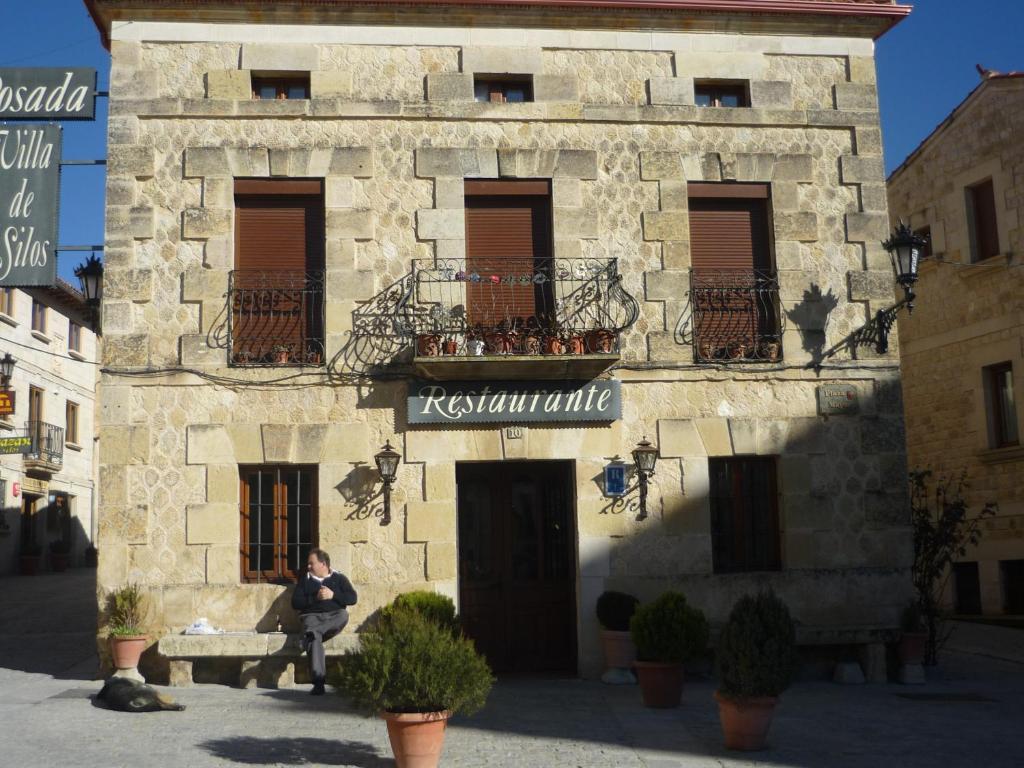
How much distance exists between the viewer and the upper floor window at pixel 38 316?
102 ft

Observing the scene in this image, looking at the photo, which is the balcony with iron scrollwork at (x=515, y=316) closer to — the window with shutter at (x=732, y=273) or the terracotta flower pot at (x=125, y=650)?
the window with shutter at (x=732, y=273)

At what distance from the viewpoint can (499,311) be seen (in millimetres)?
12328

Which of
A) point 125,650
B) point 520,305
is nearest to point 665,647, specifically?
point 520,305

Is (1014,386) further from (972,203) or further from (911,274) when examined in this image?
Answer: (911,274)

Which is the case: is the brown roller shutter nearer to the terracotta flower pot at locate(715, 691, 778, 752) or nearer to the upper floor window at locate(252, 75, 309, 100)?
the upper floor window at locate(252, 75, 309, 100)

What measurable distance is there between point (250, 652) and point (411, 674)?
4206 mm

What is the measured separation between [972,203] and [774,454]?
859 centimetres

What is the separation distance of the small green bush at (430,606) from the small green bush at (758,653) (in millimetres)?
3447

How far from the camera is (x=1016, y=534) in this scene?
17.3 metres

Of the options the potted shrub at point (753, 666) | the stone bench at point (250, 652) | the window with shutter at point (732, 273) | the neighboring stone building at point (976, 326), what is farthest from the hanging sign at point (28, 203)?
the neighboring stone building at point (976, 326)

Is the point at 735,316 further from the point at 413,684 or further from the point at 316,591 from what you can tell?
the point at 413,684

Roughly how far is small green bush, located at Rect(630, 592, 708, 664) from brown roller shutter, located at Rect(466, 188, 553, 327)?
3493 mm

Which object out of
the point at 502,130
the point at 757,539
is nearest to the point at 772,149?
the point at 502,130

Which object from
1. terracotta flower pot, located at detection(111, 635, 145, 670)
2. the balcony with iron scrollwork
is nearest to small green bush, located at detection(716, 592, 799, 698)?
the balcony with iron scrollwork
